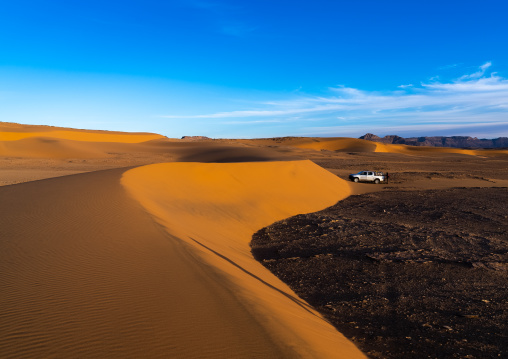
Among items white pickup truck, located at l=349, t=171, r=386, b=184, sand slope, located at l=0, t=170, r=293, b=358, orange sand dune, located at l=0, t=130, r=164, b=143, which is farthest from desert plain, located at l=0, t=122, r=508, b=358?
orange sand dune, located at l=0, t=130, r=164, b=143

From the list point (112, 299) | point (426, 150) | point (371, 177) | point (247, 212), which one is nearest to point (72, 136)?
point (371, 177)

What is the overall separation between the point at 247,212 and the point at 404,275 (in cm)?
870

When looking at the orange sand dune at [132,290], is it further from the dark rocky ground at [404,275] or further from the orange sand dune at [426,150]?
the orange sand dune at [426,150]

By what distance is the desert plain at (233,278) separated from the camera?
385cm

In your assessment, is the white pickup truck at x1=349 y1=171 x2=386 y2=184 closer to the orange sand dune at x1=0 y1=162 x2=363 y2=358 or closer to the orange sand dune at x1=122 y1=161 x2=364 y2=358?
the orange sand dune at x1=122 y1=161 x2=364 y2=358

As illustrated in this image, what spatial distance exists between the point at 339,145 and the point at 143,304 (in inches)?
4142

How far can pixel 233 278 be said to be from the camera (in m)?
5.98

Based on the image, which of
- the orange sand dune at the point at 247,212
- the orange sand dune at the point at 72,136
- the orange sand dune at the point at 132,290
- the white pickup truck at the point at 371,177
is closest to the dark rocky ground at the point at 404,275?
the orange sand dune at the point at 247,212

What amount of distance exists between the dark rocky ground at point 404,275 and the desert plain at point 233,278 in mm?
36

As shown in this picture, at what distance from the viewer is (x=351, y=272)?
8.06 m

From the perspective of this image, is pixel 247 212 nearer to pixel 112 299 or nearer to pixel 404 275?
pixel 404 275

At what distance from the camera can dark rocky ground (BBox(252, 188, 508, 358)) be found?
5.34 metres

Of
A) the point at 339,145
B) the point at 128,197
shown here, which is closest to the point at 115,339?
the point at 128,197

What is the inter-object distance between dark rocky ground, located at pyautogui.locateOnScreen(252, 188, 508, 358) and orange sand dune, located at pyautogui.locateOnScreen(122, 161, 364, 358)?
668mm
